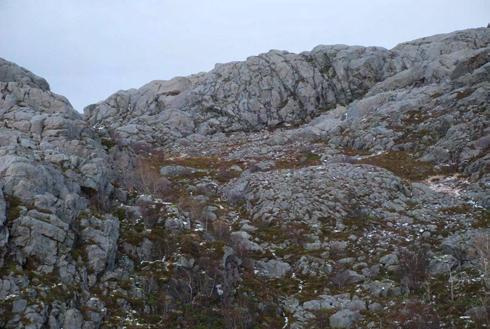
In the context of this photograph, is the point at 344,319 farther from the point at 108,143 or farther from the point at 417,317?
the point at 108,143

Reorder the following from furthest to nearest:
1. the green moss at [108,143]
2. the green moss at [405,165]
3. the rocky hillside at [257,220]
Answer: the green moss at [405,165] → the green moss at [108,143] → the rocky hillside at [257,220]

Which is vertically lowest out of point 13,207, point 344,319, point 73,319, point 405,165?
point 344,319

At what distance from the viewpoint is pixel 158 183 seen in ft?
174

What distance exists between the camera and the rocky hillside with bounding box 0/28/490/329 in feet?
94.6

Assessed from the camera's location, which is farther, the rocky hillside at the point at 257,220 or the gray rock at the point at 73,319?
the rocky hillside at the point at 257,220

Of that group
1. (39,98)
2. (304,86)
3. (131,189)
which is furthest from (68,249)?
(304,86)

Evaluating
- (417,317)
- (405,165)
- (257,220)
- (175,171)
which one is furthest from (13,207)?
(405,165)

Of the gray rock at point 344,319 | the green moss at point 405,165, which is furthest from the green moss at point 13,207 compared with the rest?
the green moss at point 405,165

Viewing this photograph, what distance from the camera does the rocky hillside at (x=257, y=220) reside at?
28828mm

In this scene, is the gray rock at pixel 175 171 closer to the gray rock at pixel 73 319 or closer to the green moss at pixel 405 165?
the green moss at pixel 405 165

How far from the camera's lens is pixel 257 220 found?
156ft

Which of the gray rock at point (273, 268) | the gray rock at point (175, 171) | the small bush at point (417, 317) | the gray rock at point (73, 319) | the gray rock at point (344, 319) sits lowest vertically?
the gray rock at point (344, 319)

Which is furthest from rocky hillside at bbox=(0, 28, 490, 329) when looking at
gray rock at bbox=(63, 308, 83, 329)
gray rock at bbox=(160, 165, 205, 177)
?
gray rock at bbox=(160, 165, 205, 177)

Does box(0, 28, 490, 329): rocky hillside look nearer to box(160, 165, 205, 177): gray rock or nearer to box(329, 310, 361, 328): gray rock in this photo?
box(329, 310, 361, 328): gray rock
